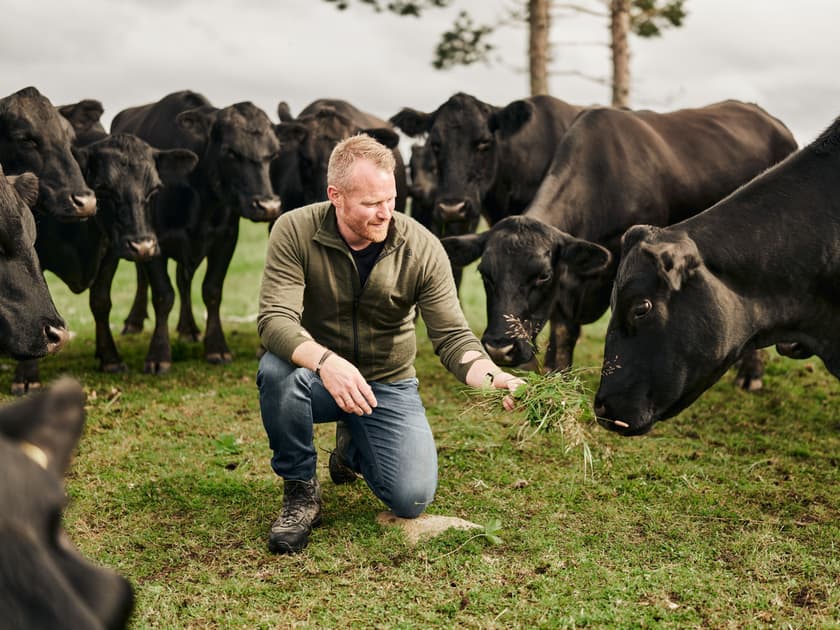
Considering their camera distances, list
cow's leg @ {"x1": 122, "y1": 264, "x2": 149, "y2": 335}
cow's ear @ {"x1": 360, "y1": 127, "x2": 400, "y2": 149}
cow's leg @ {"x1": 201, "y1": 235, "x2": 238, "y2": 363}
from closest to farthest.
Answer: cow's leg @ {"x1": 201, "y1": 235, "x2": 238, "y2": 363} < cow's ear @ {"x1": 360, "y1": 127, "x2": 400, "y2": 149} < cow's leg @ {"x1": 122, "y1": 264, "x2": 149, "y2": 335}

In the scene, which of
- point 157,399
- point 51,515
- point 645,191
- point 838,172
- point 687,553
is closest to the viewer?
point 51,515

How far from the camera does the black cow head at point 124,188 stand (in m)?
7.39

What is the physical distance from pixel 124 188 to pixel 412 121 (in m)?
3.13

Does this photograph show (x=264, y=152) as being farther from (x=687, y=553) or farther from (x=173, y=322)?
(x=687, y=553)

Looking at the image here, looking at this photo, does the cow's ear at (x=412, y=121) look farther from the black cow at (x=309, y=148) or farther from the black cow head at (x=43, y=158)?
the black cow head at (x=43, y=158)

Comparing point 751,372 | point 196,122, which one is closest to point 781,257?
point 751,372

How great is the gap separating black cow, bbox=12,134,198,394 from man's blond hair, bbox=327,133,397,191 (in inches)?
144

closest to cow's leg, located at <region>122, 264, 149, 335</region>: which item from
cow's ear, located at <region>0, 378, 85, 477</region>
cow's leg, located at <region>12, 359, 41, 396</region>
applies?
cow's leg, located at <region>12, 359, 41, 396</region>

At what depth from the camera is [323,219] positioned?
431 centimetres

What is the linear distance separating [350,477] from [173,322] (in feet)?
23.2

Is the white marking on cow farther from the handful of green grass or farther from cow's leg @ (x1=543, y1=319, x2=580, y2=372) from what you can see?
cow's leg @ (x1=543, y1=319, x2=580, y2=372)

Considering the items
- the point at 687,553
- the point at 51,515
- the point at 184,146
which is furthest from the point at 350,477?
the point at 184,146

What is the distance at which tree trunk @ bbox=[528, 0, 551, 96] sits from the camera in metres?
15.6

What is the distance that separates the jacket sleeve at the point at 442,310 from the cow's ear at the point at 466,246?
2.12 m
